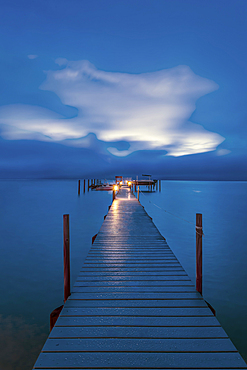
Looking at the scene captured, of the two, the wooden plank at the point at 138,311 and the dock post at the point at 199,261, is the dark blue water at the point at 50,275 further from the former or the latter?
the dock post at the point at 199,261

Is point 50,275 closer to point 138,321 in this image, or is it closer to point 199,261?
point 138,321

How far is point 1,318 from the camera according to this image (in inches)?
183

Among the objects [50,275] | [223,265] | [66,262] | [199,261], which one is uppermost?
[199,261]

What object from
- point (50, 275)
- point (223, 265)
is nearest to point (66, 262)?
point (50, 275)

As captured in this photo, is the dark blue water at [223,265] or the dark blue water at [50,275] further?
the dark blue water at [223,265]

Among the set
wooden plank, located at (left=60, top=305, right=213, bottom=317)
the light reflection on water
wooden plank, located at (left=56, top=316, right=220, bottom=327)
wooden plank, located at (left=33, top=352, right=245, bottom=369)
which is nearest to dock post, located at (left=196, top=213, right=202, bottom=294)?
wooden plank, located at (left=60, top=305, right=213, bottom=317)

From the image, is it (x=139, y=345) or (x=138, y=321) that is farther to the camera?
(x=138, y=321)

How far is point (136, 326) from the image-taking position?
2682 millimetres

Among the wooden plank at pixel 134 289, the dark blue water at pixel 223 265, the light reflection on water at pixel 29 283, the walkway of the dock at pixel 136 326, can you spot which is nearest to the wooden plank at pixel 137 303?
the walkway of the dock at pixel 136 326

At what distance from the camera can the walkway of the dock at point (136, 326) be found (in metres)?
2.21

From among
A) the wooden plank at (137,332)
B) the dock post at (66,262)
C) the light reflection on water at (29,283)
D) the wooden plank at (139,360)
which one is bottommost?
the light reflection on water at (29,283)

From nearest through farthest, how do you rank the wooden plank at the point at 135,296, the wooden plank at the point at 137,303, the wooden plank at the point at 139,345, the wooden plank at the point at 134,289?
the wooden plank at the point at 139,345 → the wooden plank at the point at 137,303 → the wooden plank at the point at 135,296 → the wooden plank at the point at 134,289

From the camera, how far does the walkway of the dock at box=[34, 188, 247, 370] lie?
7.25 ft

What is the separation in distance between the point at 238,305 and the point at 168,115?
97.5ft
